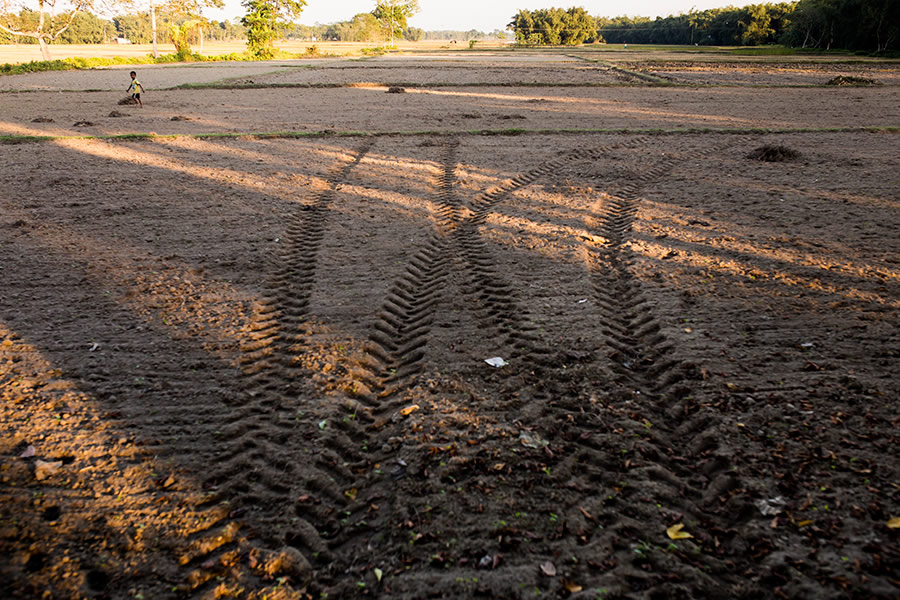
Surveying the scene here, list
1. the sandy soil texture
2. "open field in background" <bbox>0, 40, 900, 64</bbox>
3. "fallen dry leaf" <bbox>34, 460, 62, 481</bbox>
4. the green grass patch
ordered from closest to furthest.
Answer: "fallen dry leaf" <bbox>34, 460, 62, 481</bbox>
the sandy soil texture
the green grass patch
"open field in background" <bbox>0, 40, 900, 64</bbox>

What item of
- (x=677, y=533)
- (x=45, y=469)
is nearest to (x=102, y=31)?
(x=45, y=469)

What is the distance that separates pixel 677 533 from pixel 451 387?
1631mm

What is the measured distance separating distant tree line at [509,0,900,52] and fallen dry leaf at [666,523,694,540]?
57.6 m

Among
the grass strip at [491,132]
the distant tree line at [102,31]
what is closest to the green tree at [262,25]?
the distant tree line at [102,31]

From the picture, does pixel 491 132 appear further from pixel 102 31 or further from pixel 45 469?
pixel 102 31

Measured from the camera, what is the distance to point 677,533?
2.57 m

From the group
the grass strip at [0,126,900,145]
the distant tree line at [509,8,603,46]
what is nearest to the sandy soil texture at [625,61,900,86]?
the grass strip at [0,126,900,145]

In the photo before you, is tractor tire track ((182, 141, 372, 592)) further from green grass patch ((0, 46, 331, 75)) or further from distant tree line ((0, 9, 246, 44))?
distant tree line ((0, 9, 246, 44))

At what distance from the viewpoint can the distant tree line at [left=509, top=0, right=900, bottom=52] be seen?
1913 inches

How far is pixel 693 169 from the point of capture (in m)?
9.41

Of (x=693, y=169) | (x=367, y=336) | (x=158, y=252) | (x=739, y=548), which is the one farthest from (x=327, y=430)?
(x=693, y=169)

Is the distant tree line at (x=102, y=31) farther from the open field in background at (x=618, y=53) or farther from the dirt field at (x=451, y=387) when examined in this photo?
the dirt field at (x=451, y=387)

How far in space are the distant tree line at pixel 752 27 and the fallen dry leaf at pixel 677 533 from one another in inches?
2266

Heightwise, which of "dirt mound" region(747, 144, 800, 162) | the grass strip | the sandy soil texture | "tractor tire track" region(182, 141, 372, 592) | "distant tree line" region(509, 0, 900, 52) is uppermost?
"distant tree line" region(509, 0, 900, 52)
